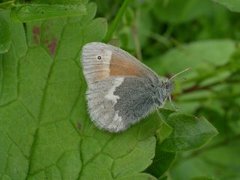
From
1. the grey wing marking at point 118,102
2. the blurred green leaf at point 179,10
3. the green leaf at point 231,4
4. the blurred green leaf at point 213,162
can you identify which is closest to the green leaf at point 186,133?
the grey wing marking at point 118,102

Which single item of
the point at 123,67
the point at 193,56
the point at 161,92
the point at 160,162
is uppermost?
the point at 123,67

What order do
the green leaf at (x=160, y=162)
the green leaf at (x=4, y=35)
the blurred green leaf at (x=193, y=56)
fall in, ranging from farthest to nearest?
the blurred green leaf at (x=193, y=56) < the green leaf at (x=160, y=162) < the green leaf at (x=4, y=35)

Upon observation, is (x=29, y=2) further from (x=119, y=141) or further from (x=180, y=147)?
(x=180, y=147)

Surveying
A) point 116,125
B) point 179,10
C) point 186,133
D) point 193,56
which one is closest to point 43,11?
point 116,125

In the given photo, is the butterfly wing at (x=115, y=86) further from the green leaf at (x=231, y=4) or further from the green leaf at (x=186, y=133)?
the green leaf at (x=231, y=4)

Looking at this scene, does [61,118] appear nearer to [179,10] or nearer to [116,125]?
[116,125]

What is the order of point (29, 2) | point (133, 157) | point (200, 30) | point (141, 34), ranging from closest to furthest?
point (133, 157)
point (29, 2)
point (141, 34)
point (200, 30)

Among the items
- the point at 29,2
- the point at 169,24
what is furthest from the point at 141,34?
the point at 29,2

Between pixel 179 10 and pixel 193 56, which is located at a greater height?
pixel 179 10
